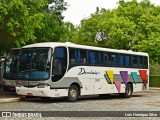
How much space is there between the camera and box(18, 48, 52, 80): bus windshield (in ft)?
63.7

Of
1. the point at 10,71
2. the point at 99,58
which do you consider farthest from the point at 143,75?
the point at 10,71

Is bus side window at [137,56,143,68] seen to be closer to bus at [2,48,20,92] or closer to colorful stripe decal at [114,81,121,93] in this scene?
colorful stripe decal at [114,81,121,93]

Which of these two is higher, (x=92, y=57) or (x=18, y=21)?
(x=18, y=21)

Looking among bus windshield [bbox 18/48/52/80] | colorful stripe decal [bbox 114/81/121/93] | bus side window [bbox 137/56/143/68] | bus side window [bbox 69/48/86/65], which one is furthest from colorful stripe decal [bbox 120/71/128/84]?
bus windshield [bbox 18/48/52/80]

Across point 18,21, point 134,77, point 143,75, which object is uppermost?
point 18,21

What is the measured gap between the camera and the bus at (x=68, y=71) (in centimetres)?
1942

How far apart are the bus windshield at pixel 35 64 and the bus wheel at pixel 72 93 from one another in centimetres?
200

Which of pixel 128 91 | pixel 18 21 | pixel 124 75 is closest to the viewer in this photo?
pixel 18 21

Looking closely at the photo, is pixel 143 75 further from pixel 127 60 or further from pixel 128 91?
pixel 127 60

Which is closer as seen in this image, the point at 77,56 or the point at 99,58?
the point at 77,56

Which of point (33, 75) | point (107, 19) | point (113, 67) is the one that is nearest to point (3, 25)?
point (33, 75)

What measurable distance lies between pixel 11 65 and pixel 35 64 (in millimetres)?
3243

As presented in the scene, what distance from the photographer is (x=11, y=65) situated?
73.8 feet

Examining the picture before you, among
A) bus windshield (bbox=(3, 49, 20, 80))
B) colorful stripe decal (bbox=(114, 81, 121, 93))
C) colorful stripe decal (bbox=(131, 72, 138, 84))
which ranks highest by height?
bus windshield (bbox=(3, 49, 20, 80))
